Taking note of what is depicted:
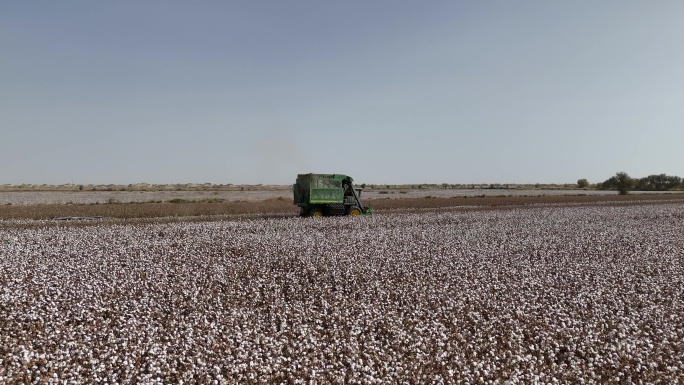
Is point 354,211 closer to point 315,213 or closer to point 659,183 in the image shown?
point 315,213

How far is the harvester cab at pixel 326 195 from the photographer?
31.8 metres

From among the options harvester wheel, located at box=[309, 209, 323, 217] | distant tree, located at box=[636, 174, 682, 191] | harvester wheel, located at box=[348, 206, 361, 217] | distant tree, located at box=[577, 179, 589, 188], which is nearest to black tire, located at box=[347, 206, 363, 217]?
harvester wheel, located at box=[348, 206, 361, 217]

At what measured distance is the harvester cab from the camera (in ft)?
104

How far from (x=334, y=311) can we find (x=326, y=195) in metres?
20.8

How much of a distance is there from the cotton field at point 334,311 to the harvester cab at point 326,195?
10.6m

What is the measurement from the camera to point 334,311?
1156 centimetres

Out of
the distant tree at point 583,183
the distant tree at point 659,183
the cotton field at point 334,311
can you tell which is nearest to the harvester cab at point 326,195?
the cotton field at point 334,311

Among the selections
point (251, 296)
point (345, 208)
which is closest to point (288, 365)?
point (251, 296)

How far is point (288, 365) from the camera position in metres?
8.77

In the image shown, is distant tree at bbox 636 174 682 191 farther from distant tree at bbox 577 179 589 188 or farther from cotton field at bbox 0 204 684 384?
cotton field at bbox 0 204 684 384

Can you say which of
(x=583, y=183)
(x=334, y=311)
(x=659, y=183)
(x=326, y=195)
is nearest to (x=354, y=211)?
(x=326, y=195)

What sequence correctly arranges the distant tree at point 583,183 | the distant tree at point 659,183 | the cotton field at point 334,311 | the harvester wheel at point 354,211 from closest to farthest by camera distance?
the cotton field at point 334,311
the harvester wheel at point 354,211
the distant tree at point 659,183
the distant tree at point 583,183

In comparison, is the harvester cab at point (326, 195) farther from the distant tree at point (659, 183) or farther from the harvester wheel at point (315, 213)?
the distant tree at point (659, 183)

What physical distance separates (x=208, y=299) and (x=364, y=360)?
5174 millimetres
